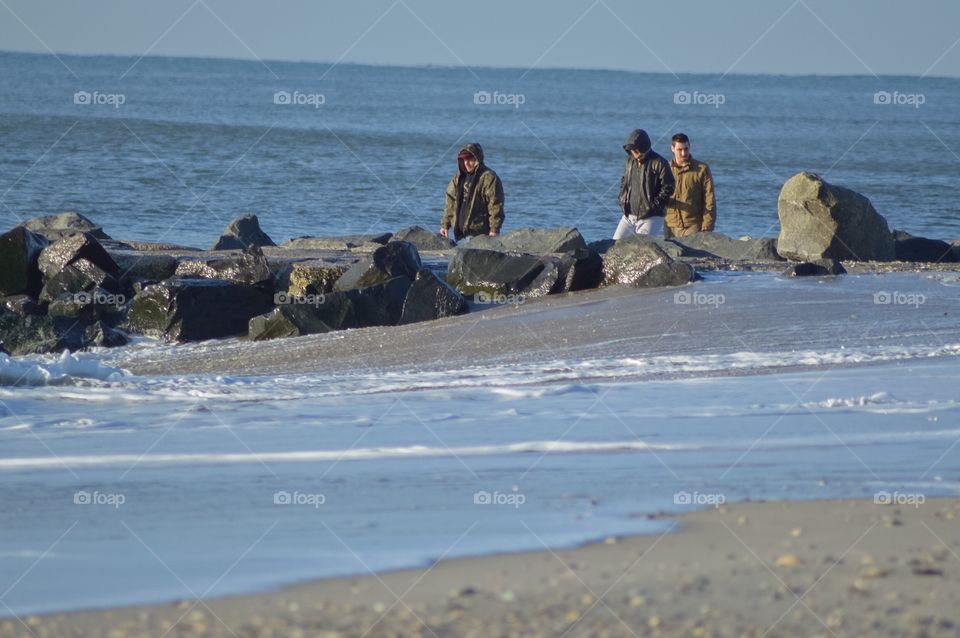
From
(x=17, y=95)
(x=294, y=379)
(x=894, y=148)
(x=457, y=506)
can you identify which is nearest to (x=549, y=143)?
(x=894, y=148)

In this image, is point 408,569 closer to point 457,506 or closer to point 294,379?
point 457,506

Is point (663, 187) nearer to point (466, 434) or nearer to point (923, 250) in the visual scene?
point (923, 250)

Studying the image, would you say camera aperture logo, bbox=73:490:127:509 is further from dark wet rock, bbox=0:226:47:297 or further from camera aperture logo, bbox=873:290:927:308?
camera aperture logo, bbox=873:290:927:308

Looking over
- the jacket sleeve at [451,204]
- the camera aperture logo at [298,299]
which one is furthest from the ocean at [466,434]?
the jacket sleeve at [451,204]

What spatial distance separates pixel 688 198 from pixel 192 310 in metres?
6.24

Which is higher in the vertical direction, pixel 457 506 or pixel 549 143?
pixel 549 143

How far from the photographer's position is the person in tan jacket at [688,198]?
15148 mm

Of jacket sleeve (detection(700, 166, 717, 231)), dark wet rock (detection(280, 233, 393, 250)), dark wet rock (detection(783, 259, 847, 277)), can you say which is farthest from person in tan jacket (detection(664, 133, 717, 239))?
dark wet rock (detection(280, 233, 393, 250))

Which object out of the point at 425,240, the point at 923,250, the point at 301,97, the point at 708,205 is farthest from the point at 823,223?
the point at 301,97

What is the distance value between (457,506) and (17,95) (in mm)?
79838

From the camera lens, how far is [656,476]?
6414mm

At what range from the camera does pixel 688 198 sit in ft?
51.9

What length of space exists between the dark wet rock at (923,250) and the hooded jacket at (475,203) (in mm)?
4906

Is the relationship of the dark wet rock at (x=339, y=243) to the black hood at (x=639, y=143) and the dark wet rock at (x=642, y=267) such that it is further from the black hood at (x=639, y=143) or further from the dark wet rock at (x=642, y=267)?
the dark wet rock at (x=642, y=267)
